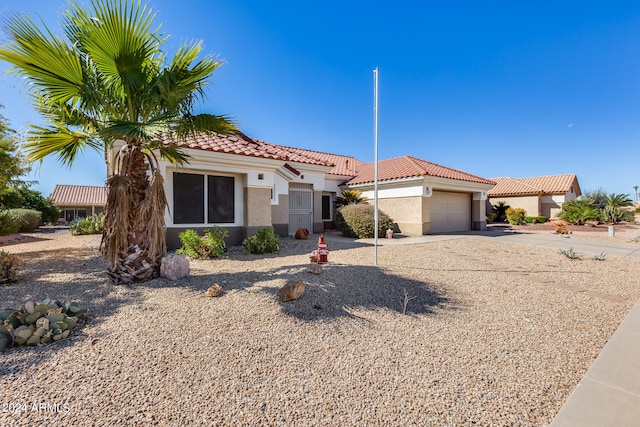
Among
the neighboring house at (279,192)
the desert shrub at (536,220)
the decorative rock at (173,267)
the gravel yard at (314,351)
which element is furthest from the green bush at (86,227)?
the desert shrub at (536,220)

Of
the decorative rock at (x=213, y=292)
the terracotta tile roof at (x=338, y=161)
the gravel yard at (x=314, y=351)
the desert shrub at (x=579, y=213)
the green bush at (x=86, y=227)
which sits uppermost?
the terracotta tile roof at (x=338, y=161)

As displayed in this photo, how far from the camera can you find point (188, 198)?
10.7 m

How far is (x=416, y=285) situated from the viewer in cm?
616

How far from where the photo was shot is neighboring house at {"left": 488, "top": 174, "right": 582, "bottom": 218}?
28.1m

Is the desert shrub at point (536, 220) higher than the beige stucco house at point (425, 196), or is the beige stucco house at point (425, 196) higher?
the beige stucco house at point (425, 196)

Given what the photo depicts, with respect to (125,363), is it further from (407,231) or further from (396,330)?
(407,231)

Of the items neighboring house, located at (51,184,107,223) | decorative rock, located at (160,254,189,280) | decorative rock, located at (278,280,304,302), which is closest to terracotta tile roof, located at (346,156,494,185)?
decorative rock, located at (278,280,304,302)

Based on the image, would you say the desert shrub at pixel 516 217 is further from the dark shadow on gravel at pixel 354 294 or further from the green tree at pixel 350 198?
the dark shadow on gravel at pixel 354 294

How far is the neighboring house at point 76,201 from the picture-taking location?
38.3 m

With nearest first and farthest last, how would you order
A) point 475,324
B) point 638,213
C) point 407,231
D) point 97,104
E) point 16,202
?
point 475,324
point 97,104
point 407,231
point 16,202
point 638,213

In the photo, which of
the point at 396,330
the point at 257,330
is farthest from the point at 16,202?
the point at 396,330

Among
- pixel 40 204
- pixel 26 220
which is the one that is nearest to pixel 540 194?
pixel 26 220

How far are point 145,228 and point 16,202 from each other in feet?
85.7

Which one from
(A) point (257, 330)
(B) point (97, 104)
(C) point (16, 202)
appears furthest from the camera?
(C) point (16, 202)
